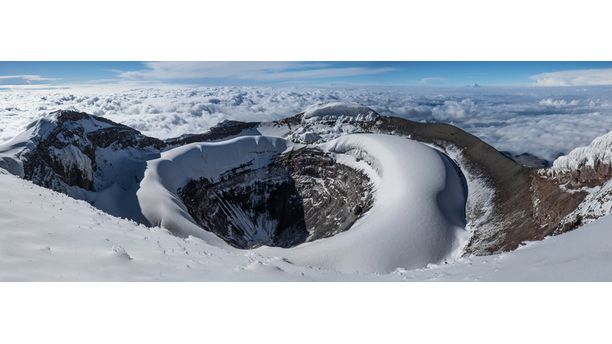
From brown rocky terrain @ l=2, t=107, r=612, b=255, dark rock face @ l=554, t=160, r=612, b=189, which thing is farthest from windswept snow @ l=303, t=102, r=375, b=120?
dark rock face @ l=554, t=160, r=612, b=189

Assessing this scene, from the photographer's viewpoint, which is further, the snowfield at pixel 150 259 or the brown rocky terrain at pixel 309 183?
the brown rocky terrain at pixel 309 183

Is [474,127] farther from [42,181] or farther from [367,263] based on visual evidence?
[42,181]

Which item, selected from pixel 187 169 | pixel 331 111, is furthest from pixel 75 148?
pixel 331 111

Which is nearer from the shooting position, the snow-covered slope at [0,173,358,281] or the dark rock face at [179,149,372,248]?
the snow-covered slope at [0,173,358,281]

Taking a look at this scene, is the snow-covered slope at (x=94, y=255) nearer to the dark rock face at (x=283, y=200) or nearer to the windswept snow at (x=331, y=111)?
the dark rock face at (x=283, y=200)

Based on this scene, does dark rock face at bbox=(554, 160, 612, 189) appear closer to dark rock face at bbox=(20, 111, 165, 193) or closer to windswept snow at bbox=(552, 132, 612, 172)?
windswept snow at bbox=(552, 132, 612, 172)

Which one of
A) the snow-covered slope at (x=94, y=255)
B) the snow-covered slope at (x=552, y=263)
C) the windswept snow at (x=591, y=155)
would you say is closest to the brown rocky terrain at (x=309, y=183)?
the windswept snow at (x=591, y=155)
